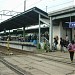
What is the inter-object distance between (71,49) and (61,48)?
10054 mm

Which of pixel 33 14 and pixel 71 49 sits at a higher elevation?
pixel 33 14

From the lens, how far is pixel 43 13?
3412 centimetres

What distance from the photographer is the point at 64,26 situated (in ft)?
105

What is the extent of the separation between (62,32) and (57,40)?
1.24 meters

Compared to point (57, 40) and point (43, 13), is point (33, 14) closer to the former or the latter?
point (43, 13)

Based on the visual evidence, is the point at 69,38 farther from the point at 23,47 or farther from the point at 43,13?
the point at 23,47

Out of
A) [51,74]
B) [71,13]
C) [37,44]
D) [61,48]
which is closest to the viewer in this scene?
[51,74]

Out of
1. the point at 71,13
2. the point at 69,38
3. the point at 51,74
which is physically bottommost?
the point at 51,74

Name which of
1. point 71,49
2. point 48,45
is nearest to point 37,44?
point 48,45

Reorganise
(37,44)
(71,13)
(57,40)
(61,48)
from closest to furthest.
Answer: (71,13) → (61,48) → (57,40) → (37,44)

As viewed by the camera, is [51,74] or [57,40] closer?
[51,74]

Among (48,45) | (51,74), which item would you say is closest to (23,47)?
(48,45)

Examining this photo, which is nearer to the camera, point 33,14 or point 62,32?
point 62,32

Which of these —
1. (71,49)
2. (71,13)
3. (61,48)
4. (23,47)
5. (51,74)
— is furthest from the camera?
(23,47)
